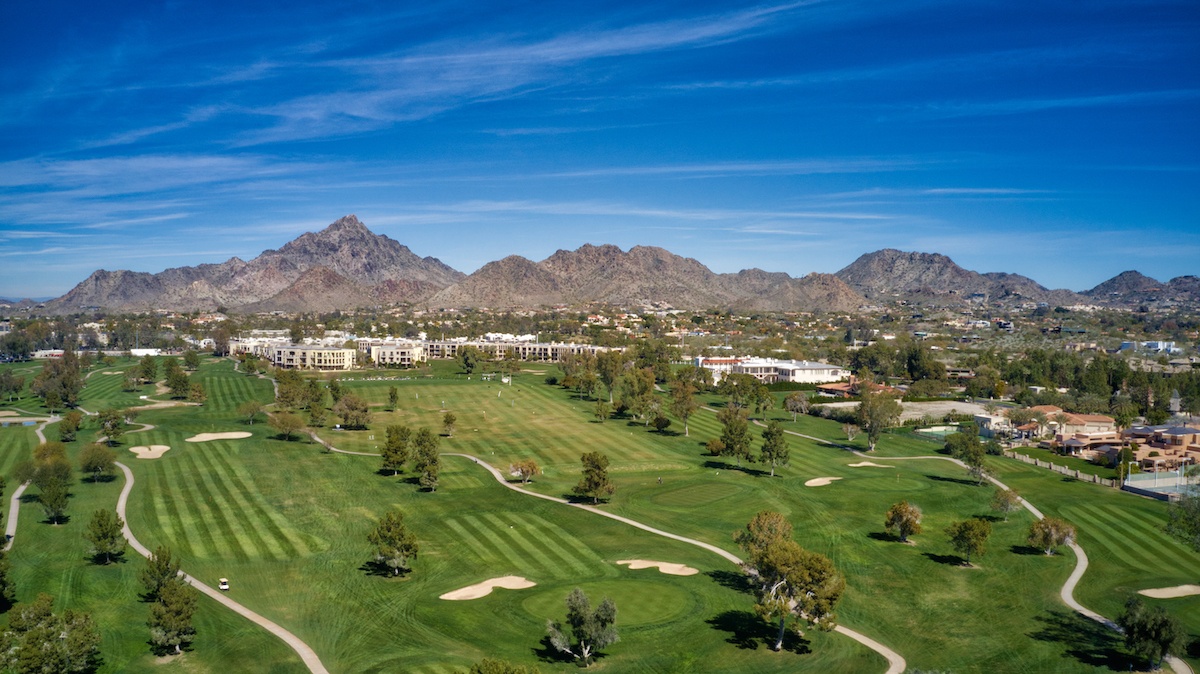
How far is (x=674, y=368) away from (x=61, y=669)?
130641 mm

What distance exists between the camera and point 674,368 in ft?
524

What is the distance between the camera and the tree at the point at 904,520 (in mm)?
57344

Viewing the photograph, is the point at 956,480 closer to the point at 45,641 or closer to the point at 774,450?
the point at 774,450

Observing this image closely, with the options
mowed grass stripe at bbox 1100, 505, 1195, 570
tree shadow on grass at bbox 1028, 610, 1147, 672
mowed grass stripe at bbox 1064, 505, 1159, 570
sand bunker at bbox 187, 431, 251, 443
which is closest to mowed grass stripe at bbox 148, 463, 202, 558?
sand bunker at bbox 187, 431, 251, 443

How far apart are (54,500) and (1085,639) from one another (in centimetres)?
6282

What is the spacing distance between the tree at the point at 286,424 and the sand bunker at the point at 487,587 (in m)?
47.3

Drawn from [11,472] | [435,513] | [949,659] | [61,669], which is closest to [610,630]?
[949,659]

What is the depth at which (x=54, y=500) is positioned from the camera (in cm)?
5634

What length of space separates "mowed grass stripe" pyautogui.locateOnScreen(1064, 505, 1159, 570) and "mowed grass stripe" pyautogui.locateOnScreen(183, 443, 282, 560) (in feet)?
179

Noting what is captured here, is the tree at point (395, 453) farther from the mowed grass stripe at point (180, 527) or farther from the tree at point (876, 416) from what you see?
the tree at point (876, 416)

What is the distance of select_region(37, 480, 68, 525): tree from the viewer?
56.4 meters

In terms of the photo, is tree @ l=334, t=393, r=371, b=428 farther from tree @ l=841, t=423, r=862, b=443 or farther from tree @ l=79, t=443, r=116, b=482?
tree @ l=841, t=423, r=862, b=443

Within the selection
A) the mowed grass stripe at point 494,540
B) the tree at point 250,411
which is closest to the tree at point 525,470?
the mowed grass stripe at point 494,540

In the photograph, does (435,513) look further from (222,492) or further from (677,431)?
(677,431)
